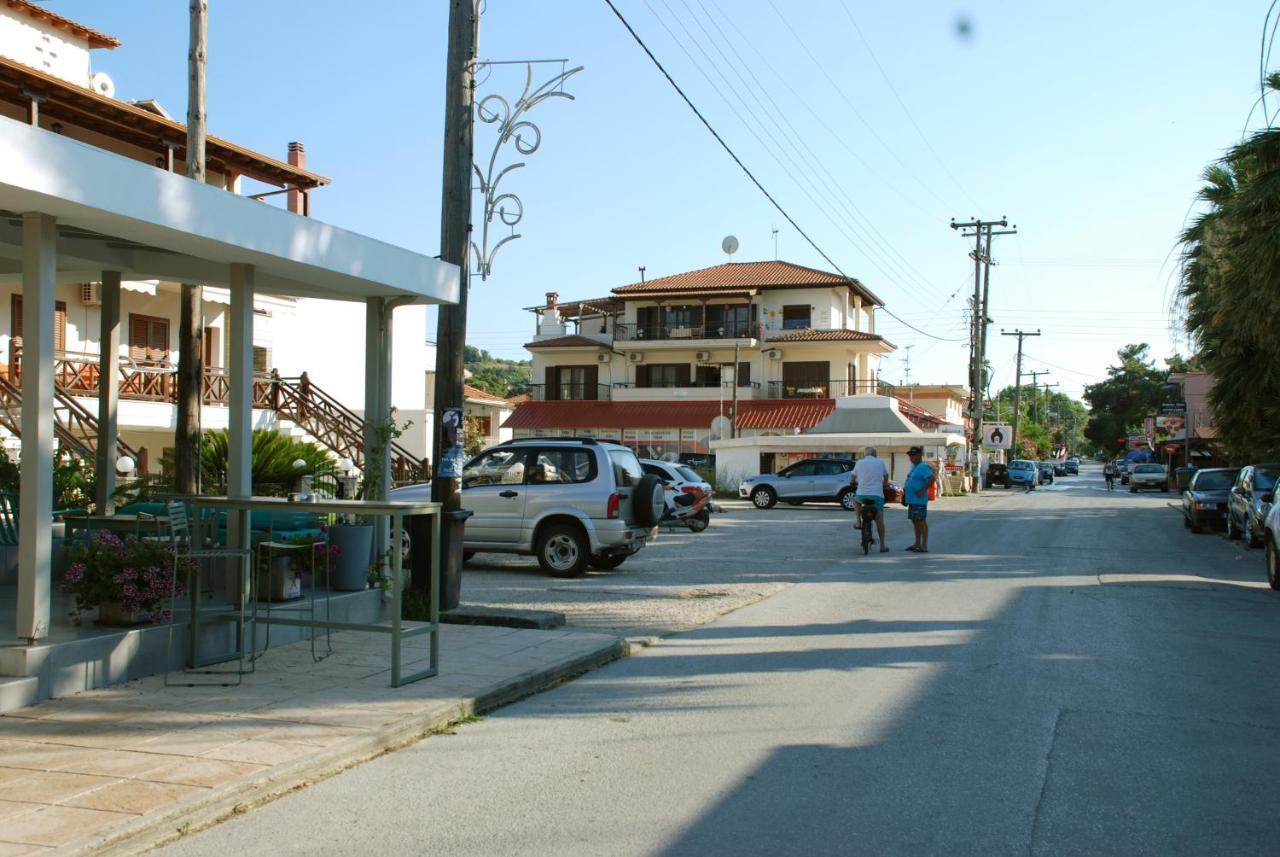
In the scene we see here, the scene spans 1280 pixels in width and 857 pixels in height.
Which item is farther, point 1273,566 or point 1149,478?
point 1149,478

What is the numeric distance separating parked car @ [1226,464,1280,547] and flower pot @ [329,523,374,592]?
1644 centimetres

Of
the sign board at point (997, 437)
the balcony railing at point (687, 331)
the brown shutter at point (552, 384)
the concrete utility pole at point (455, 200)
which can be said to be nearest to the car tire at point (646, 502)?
the concrete utility pole at point (455, 200)

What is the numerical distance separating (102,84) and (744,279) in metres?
39.7

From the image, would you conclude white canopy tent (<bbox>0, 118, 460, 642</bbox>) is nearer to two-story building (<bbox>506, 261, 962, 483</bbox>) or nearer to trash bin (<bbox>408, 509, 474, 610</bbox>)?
trash bin (<bbox>408, 509, 474, 610</bbox>)

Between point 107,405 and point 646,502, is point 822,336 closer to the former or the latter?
point 646,502

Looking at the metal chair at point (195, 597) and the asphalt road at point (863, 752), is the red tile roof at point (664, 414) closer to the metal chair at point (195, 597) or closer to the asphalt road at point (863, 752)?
the asphalt road at point (863, 752)

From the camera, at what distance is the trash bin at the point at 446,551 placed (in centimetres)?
1073

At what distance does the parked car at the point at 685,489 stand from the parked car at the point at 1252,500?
1064 centimetres

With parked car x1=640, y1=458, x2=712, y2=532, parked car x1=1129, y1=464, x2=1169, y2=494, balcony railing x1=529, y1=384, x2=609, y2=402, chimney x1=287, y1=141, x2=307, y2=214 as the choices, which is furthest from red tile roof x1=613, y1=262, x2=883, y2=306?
parked car x1=640, y1=458, x2=712, y2=532

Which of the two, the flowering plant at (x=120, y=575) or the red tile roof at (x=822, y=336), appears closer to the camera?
the flowering plant at (x=120, y=575)

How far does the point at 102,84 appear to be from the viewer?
1028 inches

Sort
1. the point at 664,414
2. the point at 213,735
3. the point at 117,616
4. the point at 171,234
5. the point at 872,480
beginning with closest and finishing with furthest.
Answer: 1. the point at 213,735
2. the point at 171,234
3. the point at 117,616
4. the point at 872,480
5. the point at 664,414

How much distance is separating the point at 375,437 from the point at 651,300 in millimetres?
51255

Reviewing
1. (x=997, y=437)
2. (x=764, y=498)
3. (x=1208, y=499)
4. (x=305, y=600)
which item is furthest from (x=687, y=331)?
(x=305, y=600)
